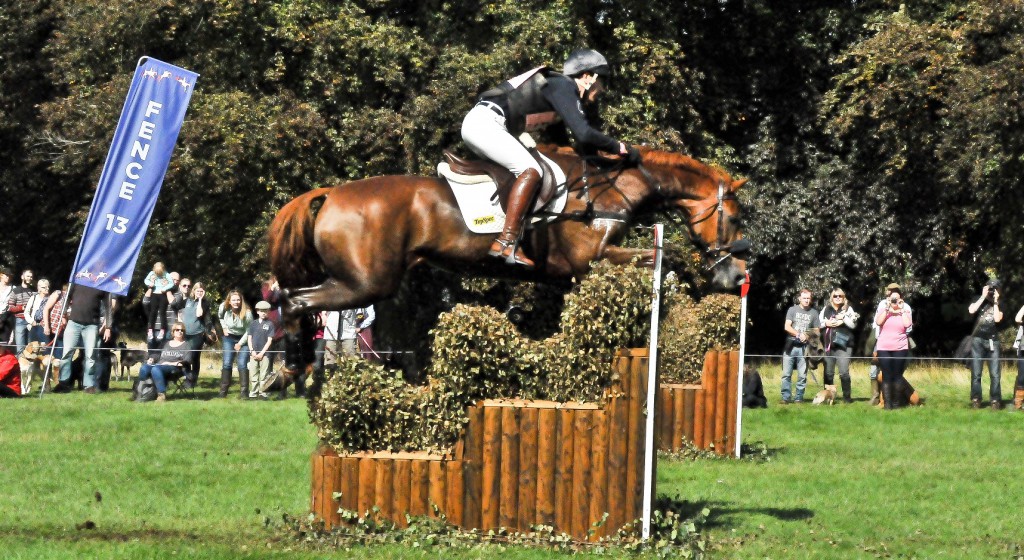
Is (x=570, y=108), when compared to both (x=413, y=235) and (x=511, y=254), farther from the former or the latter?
(x=413, y=235)

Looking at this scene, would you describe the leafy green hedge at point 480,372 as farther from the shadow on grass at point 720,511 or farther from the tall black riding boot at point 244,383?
the tall black riding boot at point 244,383

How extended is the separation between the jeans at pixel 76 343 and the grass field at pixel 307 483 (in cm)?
199

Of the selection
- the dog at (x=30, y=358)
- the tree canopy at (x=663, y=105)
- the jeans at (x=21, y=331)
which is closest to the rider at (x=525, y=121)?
the dog at (x=30, y=358)

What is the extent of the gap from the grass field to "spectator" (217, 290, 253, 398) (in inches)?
72.4

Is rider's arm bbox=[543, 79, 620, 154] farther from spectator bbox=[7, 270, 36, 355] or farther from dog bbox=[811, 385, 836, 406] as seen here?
spectator bbox=[7, 270, 36, 355]

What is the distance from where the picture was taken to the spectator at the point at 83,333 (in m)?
19.5

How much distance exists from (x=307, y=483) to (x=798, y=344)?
10.7 meters

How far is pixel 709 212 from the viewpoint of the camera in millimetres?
10609

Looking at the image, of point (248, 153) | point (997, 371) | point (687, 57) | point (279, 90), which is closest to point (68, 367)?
point (248, 153)

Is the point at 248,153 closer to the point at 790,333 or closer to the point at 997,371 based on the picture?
the point at 790,333

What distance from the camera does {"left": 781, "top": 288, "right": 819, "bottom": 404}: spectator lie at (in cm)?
1962

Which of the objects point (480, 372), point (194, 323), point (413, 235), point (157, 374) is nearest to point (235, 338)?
point (194, 323)

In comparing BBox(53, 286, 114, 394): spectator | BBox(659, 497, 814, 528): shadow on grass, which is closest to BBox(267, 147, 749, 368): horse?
BBox(659, 497, 814, 528): shadow on grass

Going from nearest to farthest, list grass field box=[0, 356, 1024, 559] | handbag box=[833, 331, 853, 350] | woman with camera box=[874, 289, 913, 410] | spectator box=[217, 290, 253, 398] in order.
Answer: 1. grass field box=[0, 356, 1024, 559]
2. woman with camera box=[874, 289, 913, 410]
3. spectator box=[217, 290, 253, 398]
4. handbag box=[833, 331, 853, 350]
